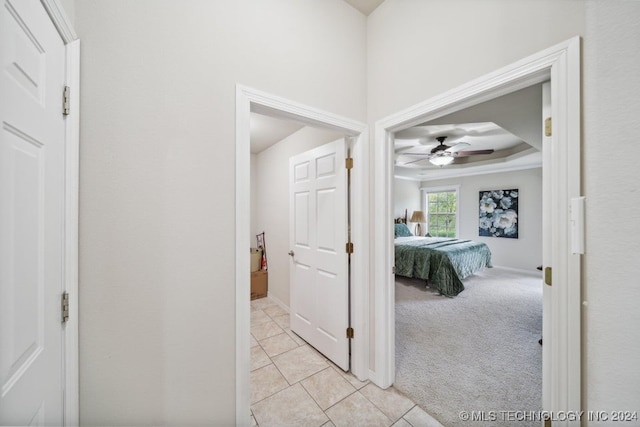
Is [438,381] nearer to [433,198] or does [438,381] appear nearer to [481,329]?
[481,329]

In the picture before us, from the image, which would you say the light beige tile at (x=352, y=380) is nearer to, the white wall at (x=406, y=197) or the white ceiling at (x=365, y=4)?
the white ceiling at (x=365, y=4)

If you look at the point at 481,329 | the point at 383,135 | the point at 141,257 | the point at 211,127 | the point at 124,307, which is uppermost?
the point at 383,135

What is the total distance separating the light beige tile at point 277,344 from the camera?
231 centimetres

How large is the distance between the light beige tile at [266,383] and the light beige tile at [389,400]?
2.14ft

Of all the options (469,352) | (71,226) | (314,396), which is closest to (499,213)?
(469,352)

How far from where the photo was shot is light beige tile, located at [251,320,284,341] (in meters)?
2.62

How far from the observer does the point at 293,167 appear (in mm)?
2631

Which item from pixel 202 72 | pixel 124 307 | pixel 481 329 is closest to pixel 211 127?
pixel 202 72

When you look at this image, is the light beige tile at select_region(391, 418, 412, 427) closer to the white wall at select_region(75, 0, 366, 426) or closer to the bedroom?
the bedroom

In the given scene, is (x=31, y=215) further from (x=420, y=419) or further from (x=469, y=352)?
(x=469, y=352)

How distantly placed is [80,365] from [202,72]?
1446mm

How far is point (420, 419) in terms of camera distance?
59.9 inches

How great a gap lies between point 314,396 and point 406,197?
6.35m

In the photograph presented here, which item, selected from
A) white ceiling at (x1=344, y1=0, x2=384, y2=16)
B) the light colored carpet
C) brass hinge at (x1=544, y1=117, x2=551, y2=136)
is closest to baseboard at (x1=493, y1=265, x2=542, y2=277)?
the light colored carpet
